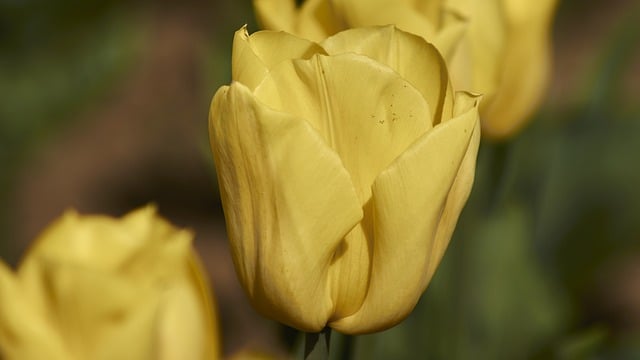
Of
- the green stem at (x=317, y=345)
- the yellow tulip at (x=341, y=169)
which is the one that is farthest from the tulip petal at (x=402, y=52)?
the green stem at (x=317, y=345)

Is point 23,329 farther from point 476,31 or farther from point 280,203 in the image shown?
point 476,31

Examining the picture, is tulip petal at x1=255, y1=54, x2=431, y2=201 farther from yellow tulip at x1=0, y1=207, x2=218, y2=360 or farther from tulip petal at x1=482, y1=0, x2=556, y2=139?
tulip petal at x1=482, y1=0, x2=556, y2=139

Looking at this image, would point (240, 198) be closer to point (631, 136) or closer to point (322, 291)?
point (322, 291)

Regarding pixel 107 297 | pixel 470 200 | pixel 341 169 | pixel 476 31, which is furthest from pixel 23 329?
pixel 470 200

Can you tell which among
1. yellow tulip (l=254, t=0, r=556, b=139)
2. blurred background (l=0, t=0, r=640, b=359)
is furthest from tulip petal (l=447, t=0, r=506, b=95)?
blurred background (l=0, t=0, r=640, b=359)

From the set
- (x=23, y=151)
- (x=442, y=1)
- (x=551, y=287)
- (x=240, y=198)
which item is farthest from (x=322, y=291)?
(x=23, y=151)

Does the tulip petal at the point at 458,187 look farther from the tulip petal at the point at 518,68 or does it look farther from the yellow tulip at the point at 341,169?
the tulip petal at the point at 518,68
